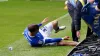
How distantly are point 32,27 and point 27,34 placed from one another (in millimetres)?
437

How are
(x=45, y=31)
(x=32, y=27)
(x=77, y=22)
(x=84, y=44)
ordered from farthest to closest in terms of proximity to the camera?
(x=45, y=31) < (x=32, y=27) < (x=77, y=22) < (x=84, y=44)

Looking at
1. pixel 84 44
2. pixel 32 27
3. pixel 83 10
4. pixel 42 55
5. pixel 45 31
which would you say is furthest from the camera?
pixel 45 31

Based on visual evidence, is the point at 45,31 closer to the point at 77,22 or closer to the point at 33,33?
the point at 33,33

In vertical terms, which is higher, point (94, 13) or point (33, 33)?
point (94, 13)

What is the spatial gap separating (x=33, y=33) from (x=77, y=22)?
2.08m

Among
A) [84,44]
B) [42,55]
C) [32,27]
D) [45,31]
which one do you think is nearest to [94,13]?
[84,44]

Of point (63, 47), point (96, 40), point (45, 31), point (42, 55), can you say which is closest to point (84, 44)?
point (96, 40)

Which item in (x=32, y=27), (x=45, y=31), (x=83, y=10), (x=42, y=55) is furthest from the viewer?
(x=45, y=31)

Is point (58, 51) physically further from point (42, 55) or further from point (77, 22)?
point (77, 22)

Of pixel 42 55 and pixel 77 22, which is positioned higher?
pixel 77 22

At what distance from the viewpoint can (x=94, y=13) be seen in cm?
568

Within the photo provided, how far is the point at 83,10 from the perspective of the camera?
5.63 metres

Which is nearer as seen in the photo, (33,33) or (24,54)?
(24,54)

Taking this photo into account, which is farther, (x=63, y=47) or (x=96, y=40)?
(x=63, y=47)
